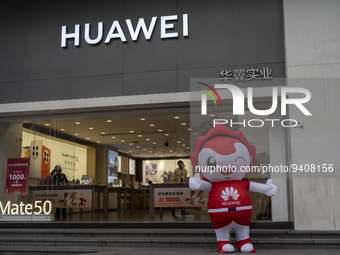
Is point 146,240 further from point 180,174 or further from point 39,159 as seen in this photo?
point 39,159

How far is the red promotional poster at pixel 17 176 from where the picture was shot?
10.6m

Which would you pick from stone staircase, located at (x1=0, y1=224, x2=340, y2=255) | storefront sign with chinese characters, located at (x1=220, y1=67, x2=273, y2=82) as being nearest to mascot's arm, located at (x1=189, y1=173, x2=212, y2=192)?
stone staircase, located at (x1=0, y1=224, x2=340, y2=255)

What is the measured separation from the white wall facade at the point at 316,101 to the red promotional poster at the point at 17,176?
633 centimetres

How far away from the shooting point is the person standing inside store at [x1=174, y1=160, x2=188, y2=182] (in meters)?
10.1

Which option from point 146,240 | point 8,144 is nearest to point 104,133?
point 8,144

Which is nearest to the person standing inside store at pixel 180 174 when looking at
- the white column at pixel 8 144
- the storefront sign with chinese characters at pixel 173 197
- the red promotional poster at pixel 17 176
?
the storefront sign with chinese characters at pixel 173 197

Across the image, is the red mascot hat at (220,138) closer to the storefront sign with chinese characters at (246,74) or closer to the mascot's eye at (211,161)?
the mascot's eye at (211,161)

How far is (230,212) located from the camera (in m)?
6.66

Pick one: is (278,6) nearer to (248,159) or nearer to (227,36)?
(227,36)

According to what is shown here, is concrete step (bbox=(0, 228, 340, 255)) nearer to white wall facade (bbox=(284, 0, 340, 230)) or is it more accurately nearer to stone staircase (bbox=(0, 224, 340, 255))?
stone staircase (bbox=(0, 224, 340, 255))

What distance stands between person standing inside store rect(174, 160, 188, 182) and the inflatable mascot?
9.81 feet

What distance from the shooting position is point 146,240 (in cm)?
799

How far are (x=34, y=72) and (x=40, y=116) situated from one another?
1060mm

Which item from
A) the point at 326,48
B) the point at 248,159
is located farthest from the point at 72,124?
the point at 326,48
